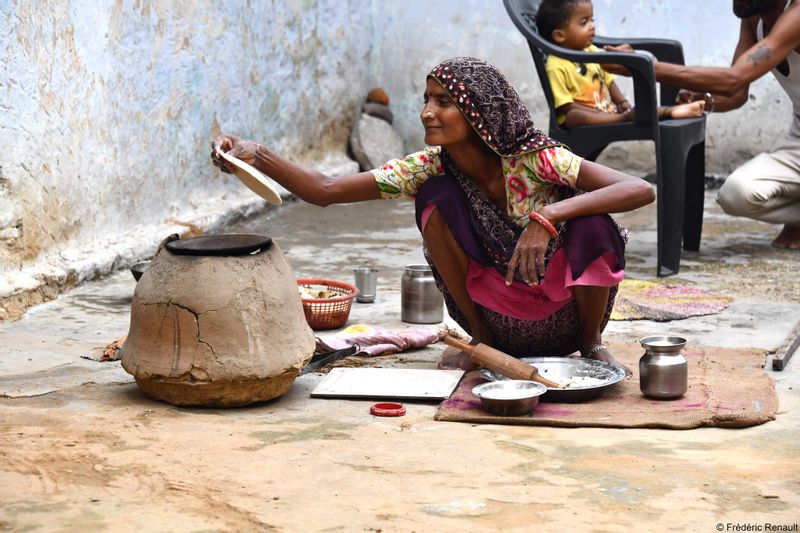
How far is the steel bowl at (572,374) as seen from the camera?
350 centimetres

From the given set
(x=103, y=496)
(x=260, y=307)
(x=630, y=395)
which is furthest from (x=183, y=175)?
(x=103, y=496)

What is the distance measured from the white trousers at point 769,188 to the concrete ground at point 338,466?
78.7 inches

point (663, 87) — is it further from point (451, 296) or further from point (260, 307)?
point (260, 307)

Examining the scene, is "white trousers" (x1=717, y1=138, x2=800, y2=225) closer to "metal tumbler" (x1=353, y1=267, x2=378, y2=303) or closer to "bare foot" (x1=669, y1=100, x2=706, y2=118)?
"bare foot" (x1=669, y1=100, x2=706, y2=118)

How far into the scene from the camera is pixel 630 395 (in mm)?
3604

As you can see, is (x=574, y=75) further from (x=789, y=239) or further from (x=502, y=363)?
(x=502, y=363)

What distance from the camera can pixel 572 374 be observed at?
3.74 m

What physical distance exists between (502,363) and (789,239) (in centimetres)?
355

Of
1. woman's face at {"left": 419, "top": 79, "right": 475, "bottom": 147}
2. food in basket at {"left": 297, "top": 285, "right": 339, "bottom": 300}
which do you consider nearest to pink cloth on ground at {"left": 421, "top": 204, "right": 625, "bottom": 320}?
woman's face at {"left": 419, "top": 79, "right": 475, "bottom": 147}

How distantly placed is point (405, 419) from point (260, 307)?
0.57 metres

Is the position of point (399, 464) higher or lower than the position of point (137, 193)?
lower
